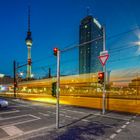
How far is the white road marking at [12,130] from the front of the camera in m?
9.06

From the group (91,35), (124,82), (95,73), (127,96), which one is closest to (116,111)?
(127,96)

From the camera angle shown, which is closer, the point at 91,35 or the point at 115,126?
the point at 115,126

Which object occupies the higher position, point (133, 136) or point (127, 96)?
point (127, 96)

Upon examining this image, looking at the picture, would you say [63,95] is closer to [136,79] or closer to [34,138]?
[136,79]

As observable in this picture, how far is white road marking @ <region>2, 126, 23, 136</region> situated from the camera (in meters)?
9.06

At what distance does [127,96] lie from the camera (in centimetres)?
1639

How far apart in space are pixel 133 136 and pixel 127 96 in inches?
322

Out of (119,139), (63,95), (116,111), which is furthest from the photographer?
→ (63,95)

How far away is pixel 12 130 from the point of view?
31.5 feet

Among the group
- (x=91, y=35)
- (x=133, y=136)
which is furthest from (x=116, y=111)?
(x=91, y=35)

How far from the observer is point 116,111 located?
1656 cm

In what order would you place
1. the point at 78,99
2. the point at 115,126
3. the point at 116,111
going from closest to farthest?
1. the point at 115,126
2. the point at 116,111
3. the point at 78,99

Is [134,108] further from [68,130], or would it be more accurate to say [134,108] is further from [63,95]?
[63,95]

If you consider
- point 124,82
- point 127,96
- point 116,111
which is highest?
point 124,82
